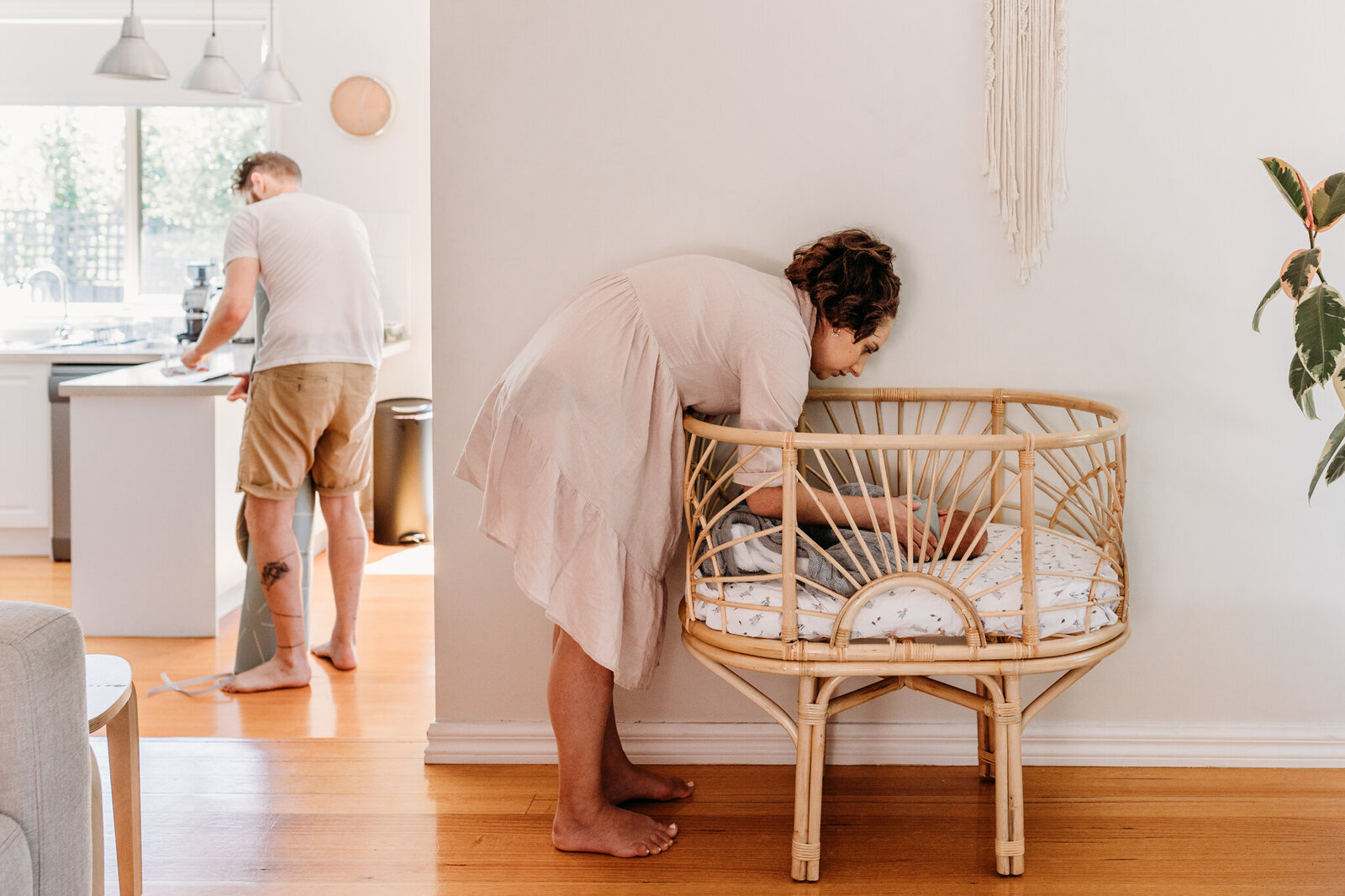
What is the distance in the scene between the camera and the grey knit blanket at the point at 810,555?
1.77 meters

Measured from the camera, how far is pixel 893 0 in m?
2.18

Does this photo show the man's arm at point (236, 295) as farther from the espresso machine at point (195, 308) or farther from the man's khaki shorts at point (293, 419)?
the espresso machine at point (195, 308)

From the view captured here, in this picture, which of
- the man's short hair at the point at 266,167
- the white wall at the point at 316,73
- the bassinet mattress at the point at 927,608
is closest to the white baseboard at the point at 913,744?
the bassinet mattress at the point at 927,608

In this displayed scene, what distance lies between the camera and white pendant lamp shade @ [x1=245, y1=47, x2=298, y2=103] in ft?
13.3

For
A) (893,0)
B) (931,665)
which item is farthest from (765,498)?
(893,0)

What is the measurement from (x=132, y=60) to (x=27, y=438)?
1.50 m

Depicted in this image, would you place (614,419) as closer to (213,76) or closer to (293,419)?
(293,419)

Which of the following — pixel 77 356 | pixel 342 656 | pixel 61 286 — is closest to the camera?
pixel 342 656

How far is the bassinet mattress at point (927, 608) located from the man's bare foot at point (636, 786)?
443mm

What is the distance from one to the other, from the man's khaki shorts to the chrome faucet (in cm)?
222

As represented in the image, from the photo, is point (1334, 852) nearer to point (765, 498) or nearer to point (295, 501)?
point (765, 498)

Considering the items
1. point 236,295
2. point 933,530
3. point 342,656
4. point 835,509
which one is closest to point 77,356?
point 236,295

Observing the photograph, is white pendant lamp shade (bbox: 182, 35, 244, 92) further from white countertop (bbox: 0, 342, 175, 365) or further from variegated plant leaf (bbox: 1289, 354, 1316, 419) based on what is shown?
variegated plant leaf (bbox: 1289, 354, 1316, 419)

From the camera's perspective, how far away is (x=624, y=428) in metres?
1.90
